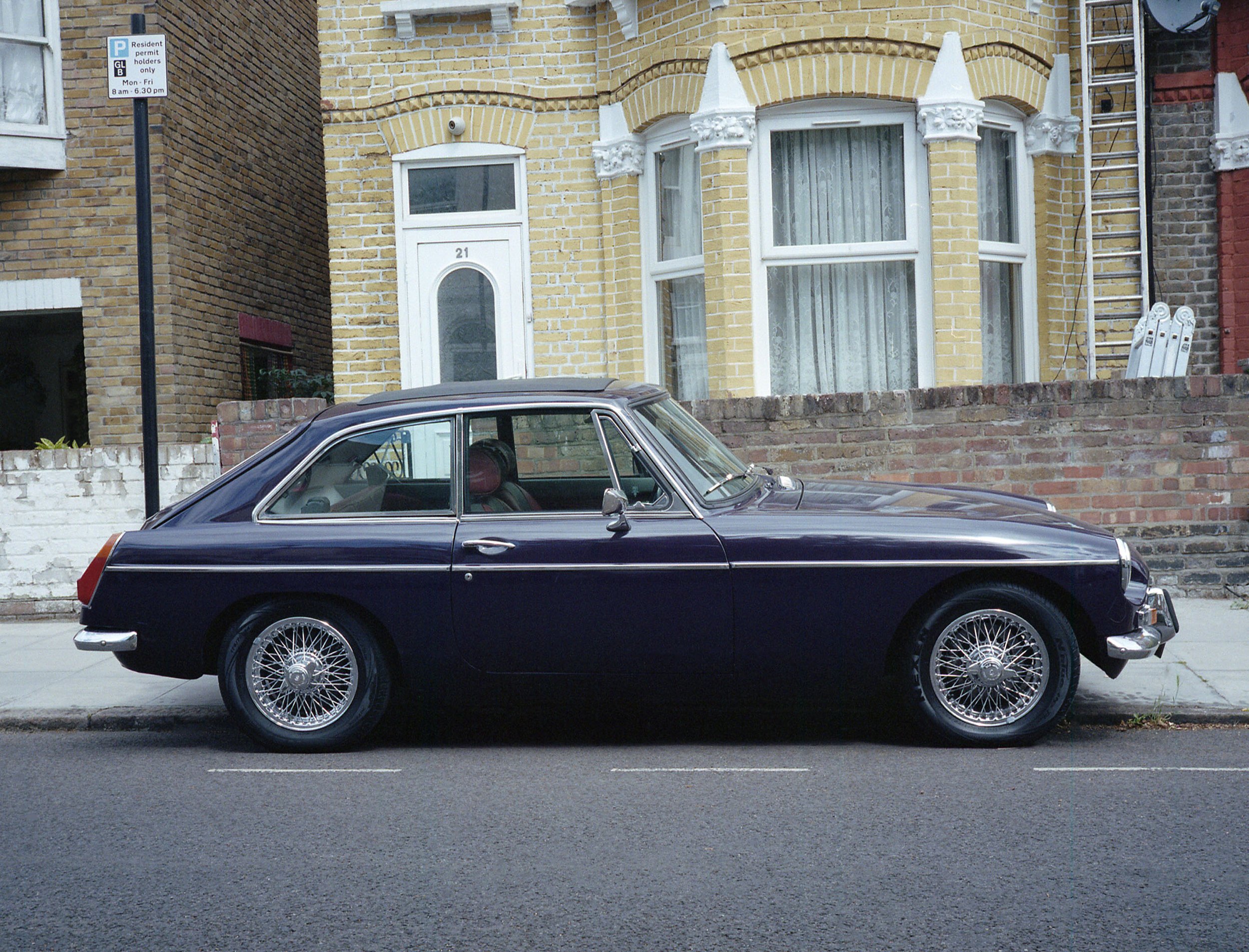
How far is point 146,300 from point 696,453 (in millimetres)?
3733

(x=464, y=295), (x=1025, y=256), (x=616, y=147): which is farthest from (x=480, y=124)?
(x=1025, y=256)

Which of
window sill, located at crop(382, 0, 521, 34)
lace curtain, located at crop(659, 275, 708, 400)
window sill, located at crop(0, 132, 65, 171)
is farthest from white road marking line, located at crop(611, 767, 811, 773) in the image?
window sill, located at crop(0, 132, 65, 171)

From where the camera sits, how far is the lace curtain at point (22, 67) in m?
11.3

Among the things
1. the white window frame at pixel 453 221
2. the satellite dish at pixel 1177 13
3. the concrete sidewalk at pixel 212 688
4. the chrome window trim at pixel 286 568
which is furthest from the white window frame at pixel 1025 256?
the chrome window trim at pixel 286 568

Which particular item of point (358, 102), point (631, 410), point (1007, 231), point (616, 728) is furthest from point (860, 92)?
point (616, 728)

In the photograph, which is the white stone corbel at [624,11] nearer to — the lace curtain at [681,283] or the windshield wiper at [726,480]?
the lace curtain at [681,283]

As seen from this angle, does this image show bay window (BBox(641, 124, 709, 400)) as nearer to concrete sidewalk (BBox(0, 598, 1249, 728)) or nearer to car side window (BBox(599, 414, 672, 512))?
concrete sidewalk (BBox(0, 598, 1249, 728))

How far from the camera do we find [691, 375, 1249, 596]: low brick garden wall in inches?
348

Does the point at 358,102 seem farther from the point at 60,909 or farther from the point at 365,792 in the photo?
the point at 60,909

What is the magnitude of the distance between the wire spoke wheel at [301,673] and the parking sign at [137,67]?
350cm

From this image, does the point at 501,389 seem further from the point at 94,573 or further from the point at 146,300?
the point at 146,300

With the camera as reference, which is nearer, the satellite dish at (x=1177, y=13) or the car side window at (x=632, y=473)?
the car side window at (x=632, y=473)

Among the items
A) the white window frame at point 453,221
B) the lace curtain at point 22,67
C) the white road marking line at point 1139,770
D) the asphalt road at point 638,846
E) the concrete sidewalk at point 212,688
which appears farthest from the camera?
the lace curtain at point 22,67

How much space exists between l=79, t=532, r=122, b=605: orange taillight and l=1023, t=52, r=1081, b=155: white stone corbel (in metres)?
7.91
